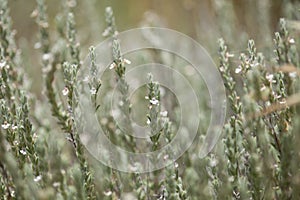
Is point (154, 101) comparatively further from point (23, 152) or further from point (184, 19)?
point (184, 19)

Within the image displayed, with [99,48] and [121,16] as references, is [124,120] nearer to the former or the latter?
[99,48]

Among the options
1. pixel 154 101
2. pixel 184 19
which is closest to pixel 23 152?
pixel 154 101

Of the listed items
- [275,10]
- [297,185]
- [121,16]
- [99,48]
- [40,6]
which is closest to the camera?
[297,185]

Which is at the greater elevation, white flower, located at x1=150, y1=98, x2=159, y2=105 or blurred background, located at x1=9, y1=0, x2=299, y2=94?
blurred background, located at x1=9, y1=0, x2=299, y2=94

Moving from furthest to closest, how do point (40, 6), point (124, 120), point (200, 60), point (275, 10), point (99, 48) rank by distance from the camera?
point (275, 10)
point (200, 60)
point (99, 48)
point (40, 6)
point (124, 120)

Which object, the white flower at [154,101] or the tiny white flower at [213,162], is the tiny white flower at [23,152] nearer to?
the white flower at [154,101]

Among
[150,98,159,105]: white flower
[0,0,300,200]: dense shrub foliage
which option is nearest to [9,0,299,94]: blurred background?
[0,0,300,200]: dense shrub foliage

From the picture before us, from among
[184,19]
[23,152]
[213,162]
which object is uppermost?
[184,19]

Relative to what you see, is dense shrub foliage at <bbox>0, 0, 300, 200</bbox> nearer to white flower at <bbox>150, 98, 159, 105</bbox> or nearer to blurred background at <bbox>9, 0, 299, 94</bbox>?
white flower at <bbox>150, 98, 159, 105</bbox>

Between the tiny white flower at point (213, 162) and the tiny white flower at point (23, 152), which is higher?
the tiny white flower at point (23, 152)

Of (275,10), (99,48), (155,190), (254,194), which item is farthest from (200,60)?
(254,194)

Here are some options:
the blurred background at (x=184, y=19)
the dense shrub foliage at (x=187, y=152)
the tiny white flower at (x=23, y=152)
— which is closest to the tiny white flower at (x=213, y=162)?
the dense shrub foliage at (x=187, y=152)
